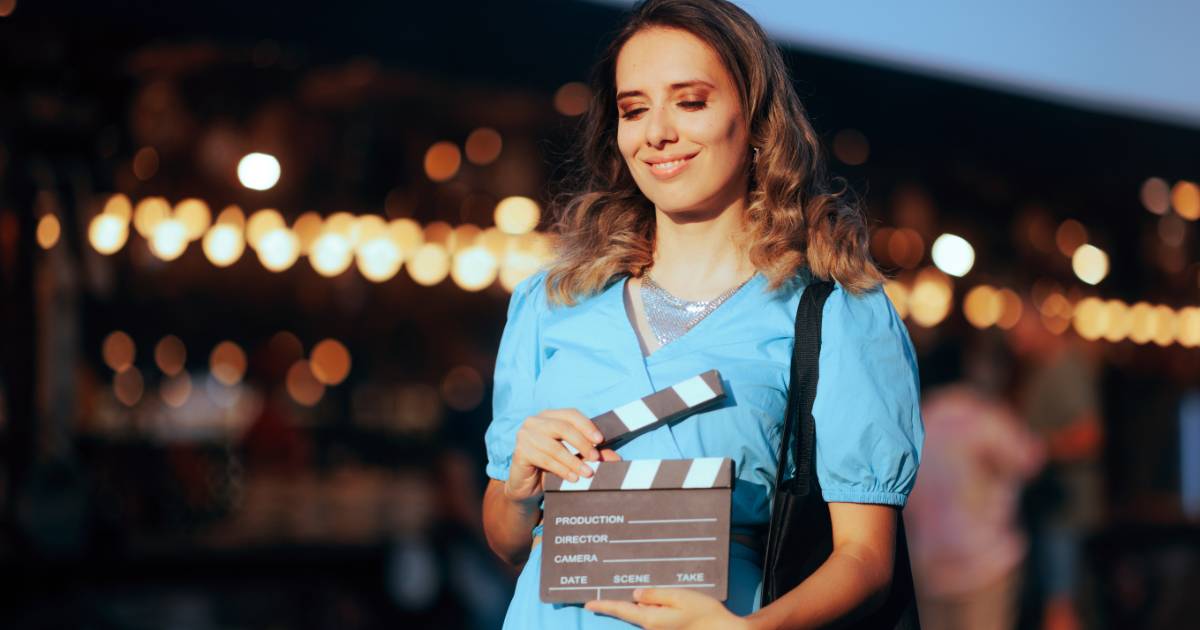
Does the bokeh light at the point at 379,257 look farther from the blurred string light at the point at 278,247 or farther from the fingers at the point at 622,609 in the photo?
the fingers at the point at 622,609

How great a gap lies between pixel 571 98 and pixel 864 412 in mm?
6427

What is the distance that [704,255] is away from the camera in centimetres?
224

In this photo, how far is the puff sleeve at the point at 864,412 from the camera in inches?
78.7

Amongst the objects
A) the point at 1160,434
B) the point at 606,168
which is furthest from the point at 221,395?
the point at 606,168

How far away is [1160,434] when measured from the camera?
16.3 m

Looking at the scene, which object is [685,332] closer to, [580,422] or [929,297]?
[580,422]

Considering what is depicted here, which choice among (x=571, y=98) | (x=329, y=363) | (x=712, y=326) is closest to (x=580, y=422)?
(x=712, y=326)

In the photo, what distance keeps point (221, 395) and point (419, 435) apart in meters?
9.00

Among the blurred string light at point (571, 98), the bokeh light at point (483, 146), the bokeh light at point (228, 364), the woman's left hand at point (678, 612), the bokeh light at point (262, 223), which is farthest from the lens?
the bokeh light at point (228, 364)

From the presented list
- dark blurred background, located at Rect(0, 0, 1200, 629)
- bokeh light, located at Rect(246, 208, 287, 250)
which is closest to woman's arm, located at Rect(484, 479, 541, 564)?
dark blurred background, located at Rect(0, 0, 1200, 629)

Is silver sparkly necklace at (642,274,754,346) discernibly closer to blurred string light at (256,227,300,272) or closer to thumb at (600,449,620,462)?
thumb at (600,449,620,462)

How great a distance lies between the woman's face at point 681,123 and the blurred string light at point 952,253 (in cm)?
1145

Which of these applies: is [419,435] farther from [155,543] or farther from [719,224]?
[719,224]

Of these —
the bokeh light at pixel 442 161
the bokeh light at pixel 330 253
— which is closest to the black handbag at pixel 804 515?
the bokeh light at pixel 442 161
